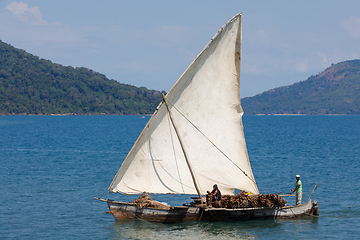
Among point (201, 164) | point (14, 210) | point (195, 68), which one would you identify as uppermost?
point (195, 68)

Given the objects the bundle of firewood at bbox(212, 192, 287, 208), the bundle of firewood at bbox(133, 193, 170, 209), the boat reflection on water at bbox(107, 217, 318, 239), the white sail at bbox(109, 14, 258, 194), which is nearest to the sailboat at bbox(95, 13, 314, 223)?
the white sail at bbox(109, 14, 258, 194)

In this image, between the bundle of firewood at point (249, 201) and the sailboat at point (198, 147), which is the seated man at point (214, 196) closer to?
the bundle of firewood at point (249, 201)

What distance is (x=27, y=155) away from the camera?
255ft

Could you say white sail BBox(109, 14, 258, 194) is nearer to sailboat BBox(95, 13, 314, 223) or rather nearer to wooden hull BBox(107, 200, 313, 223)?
sailboat BBox(95, 13, 314, 223)

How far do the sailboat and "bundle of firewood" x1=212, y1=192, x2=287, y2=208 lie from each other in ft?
1.08

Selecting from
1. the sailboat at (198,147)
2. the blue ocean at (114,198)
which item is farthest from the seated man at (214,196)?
the blue ocean at (114,198)

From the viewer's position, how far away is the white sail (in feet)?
101

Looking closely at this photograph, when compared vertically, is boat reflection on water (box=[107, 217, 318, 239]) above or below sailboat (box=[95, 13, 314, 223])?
below

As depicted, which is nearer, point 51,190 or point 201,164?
point 201,164

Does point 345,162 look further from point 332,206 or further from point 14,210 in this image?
point 14,210

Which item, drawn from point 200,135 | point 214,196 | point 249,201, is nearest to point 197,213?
point 214,196

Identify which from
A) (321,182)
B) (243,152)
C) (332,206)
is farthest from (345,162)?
(243,152)

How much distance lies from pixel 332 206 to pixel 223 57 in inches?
630

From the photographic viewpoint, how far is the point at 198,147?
1252 inches
